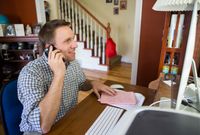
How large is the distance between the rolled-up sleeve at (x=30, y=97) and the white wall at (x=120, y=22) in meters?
4.11

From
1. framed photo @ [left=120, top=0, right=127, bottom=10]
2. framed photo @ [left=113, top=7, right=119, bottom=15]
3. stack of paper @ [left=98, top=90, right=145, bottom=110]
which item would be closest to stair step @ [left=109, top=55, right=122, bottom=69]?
framed photo @ [left=113, top=7, right=119, bottom=15]

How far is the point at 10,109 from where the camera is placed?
955 millimetres

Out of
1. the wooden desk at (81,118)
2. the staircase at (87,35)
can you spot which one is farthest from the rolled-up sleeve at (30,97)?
the staircase at (87,35)

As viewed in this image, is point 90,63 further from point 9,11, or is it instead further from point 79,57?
point 9,11

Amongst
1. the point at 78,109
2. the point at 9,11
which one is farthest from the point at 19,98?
the point at 9,11

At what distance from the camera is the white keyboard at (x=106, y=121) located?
811mm

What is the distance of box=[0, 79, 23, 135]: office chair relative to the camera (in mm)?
930

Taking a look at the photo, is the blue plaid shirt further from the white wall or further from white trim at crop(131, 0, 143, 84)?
the white wall

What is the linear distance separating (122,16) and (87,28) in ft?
3.49

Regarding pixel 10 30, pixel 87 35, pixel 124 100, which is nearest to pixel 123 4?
pixel 87 35

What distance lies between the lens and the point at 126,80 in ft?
12.0

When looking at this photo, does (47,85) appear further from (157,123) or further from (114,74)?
(114,74)

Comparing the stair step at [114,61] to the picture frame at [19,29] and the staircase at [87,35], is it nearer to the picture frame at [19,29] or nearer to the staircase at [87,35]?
the staircase at [87,35]

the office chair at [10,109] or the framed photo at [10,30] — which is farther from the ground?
the framed photo at [10,30]
